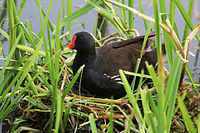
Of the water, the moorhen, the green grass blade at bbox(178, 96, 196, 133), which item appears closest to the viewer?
the green grass blade at bbox(178, 96, 196, 133)

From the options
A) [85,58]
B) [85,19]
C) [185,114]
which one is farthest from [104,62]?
[185,114]

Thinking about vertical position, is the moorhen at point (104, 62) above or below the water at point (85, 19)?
below

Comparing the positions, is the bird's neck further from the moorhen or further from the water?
the water

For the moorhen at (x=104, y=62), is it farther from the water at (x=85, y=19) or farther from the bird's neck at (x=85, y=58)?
the water at (x=85, y=19)

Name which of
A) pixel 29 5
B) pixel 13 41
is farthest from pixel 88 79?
pixel 29 5

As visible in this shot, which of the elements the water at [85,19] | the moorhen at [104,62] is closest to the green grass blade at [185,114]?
the moorhen at [104,62]

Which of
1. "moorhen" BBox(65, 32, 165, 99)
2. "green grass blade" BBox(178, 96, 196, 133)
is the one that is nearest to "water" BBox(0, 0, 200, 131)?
"moorhen" BBox(65, 32, 165, 99)

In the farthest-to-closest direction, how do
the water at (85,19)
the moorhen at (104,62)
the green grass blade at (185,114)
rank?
the water at (85,19) < the moorhen at (104,62) < the green grass blade at (185,114)

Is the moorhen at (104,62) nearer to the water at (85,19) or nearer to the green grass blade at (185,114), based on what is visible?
the water at (85,19)

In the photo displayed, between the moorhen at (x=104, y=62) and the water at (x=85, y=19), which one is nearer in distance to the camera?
the moorhen at (x=104, y=62)

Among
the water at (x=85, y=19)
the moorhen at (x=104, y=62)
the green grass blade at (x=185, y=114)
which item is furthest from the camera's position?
the water at (x=85, y=19)
